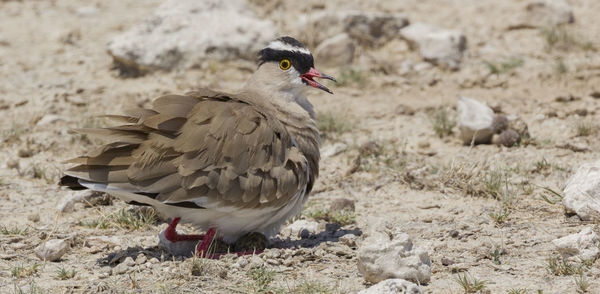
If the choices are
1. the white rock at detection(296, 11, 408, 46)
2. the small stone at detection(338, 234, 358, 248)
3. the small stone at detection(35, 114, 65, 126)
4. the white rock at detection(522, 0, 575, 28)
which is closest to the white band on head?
the small stone at detection(338, 234, 358, 248)

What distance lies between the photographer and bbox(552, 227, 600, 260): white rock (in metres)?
4.23

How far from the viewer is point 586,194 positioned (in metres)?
4.83

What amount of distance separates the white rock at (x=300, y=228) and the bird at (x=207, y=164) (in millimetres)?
345

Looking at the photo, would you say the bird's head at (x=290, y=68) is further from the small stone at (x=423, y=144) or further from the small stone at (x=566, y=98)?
the small stone at (x=566, y=98)

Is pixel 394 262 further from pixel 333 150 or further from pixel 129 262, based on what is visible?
pixel 333 150

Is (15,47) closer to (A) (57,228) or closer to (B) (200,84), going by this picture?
(B) (200,84)

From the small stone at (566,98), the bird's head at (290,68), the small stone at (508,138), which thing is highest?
the bird's head at (290,68)

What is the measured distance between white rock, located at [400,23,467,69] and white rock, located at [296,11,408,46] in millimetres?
284

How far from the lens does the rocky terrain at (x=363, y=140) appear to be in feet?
14.1

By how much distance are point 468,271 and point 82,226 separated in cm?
273

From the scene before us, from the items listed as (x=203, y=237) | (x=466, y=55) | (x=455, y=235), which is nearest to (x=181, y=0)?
(x=466, y=55)

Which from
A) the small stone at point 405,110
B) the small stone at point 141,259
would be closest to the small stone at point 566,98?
the small stone at point 405,110

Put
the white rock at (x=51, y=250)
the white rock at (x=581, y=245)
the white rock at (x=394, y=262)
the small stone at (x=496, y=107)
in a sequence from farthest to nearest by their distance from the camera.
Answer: the small stone at (x=496, y=107)
the white rock at (x=51, y=250)
the white rock at (x=581, y=245)
the white rock at (x=394, y=262)

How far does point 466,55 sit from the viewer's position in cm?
923
